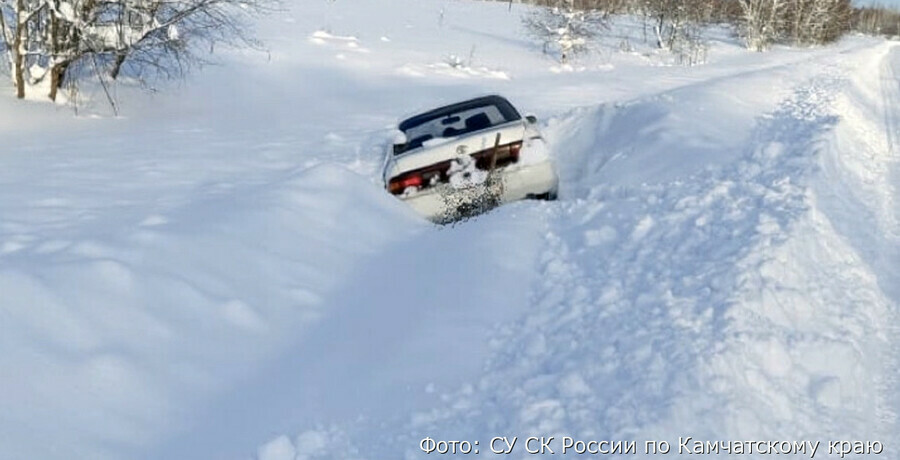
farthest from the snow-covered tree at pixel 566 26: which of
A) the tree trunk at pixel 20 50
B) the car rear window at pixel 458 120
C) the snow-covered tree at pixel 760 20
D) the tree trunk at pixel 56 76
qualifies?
the car rear window at pixel 458 120

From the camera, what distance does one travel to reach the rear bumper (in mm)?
6500

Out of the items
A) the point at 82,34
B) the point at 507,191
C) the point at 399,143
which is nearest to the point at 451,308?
the point at 507,191

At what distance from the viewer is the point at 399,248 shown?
5727 millimetres

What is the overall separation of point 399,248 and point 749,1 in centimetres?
3867

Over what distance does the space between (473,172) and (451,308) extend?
235cm

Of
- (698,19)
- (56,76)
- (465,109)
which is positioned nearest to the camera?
(465,109)

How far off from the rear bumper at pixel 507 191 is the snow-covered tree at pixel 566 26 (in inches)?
866

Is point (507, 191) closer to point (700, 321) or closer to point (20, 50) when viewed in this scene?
point (700, 321)

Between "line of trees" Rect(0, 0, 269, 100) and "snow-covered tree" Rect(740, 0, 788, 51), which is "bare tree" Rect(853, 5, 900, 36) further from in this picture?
"line of trees" Rect(0, 0, 269, 100)

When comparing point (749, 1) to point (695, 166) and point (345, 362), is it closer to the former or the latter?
point (695, 166)

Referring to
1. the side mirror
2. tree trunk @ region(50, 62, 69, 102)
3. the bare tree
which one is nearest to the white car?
the side mirror

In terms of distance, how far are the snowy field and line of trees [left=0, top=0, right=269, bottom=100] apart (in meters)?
4.36

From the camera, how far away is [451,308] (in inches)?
172

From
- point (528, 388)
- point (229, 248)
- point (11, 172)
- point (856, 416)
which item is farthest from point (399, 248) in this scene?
point (11, 172)
